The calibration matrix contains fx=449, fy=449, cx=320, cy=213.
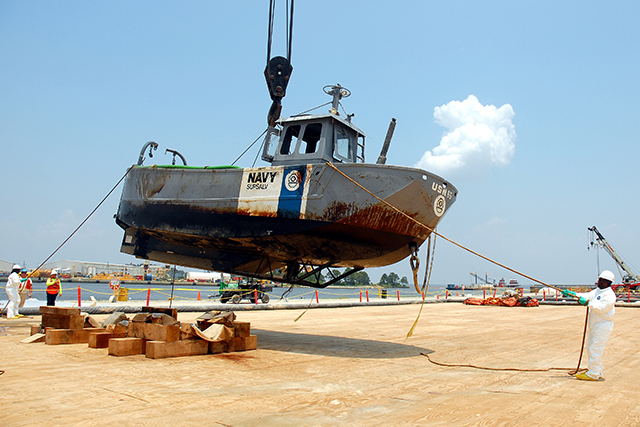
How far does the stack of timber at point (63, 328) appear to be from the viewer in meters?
7.51

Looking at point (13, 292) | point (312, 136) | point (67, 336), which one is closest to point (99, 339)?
point (67, 336)

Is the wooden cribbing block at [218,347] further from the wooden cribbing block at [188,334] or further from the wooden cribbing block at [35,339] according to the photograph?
the wooden cribbing block at [35,339]

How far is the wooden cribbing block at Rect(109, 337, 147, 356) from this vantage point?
6.48 metres

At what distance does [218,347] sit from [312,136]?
12.6 ft

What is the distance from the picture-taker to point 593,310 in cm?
536

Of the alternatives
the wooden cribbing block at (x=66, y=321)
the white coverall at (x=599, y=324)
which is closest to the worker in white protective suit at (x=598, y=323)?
the white coverall at (x=599, y=324)

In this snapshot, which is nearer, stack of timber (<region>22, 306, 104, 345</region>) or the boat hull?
the boat hull

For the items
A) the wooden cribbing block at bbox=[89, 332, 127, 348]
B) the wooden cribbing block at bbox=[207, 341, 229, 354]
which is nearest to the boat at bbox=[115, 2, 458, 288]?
the wooden cribbing block at bbox=[207, 341, 229, 354]

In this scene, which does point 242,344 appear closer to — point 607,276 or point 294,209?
point 294,209

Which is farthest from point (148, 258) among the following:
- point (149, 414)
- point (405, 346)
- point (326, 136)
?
point (149, 414)

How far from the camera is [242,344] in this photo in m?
7.33

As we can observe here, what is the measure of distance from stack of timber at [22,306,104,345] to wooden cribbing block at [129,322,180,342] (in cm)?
104

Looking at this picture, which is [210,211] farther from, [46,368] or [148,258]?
[46,368]

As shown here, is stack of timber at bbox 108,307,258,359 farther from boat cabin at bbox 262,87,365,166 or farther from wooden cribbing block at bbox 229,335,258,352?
boat cabin at bbox 262,87,365,166
